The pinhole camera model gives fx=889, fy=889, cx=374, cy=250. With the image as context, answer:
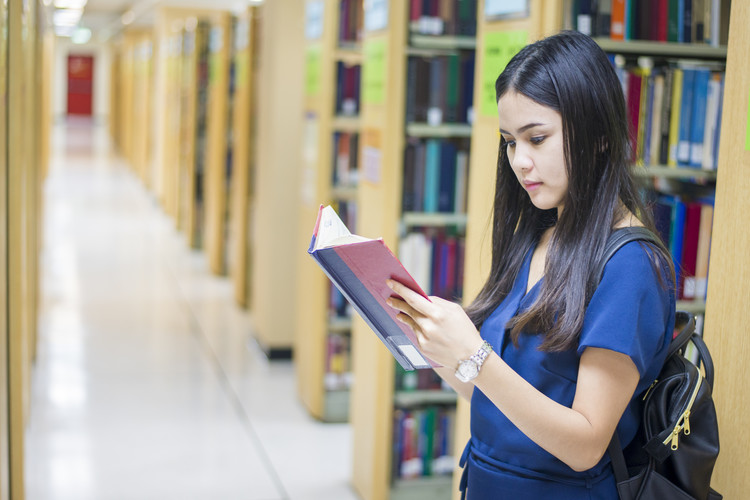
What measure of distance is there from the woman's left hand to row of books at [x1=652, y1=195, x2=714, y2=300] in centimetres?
150

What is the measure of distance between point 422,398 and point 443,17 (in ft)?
5.00

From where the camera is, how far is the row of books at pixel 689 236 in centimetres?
267

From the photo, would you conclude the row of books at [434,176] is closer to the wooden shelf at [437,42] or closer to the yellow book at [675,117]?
the wooden shelf at [437,42]

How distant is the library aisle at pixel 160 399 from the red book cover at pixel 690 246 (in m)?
1.73

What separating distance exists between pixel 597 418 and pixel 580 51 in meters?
0.58

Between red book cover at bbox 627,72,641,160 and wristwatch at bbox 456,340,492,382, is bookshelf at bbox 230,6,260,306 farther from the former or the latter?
wristwatch at bbox 456,340,492,382

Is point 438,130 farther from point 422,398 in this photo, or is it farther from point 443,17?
point 422,398

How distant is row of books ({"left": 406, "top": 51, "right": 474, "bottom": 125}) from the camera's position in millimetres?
3449

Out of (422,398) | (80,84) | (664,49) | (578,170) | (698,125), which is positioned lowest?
(422,398)

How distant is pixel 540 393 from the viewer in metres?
1.39

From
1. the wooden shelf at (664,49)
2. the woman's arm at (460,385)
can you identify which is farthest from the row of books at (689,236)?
the woman's arm at (460,385)

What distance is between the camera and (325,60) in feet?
14.6

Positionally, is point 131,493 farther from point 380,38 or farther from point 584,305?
point 584,305

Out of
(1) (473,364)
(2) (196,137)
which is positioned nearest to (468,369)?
(1) (473,364)
